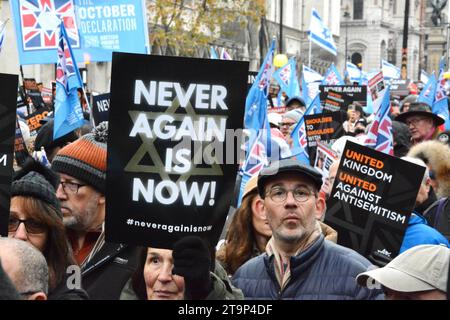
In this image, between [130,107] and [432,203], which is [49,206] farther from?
[432,203]

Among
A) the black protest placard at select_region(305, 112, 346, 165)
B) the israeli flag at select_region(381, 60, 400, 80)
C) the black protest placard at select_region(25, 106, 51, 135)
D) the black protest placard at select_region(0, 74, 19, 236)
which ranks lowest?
the israeli flag at select_region(381, 60, 400, 80)

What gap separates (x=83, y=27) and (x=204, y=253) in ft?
23.4

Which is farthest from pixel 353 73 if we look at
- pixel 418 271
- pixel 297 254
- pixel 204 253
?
pixel 204 253

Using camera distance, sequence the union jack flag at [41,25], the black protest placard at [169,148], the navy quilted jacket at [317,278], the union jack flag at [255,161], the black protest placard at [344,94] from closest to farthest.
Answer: the black protest placard at [169,148]
the navy quilted jacket at [317,278]
the union jack flag at [255,161]
the union jack flag at [41,25]
the black protest placard at [344,94]

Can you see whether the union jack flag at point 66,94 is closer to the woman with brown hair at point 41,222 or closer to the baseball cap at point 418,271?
the woman with brown hair at point 41,222

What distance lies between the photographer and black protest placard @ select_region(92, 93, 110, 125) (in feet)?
28.2

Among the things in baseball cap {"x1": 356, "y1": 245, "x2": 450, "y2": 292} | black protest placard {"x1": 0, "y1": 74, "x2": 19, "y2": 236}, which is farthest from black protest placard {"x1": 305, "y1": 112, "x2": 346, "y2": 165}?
baseball cap {"x1": 356, "y1": 245, "x2": 450, "y2": 292}

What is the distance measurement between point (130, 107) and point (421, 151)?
3.30 m

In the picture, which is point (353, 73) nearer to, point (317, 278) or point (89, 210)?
point (89, 210)

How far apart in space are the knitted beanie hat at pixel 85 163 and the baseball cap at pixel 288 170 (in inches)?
36.2

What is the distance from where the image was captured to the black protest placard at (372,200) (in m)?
5.07

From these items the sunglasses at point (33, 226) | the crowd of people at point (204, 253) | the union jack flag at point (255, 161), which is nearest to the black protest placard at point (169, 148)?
the crowd of people at point (204, 253)

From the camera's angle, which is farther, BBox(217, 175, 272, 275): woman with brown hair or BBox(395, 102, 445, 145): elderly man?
BBox(395, 102, 445, 145): elderly man

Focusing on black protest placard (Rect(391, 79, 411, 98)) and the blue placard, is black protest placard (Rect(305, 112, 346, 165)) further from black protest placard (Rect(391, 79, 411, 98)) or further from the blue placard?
black protest placard (Rect(391, 79, 411, 98))
